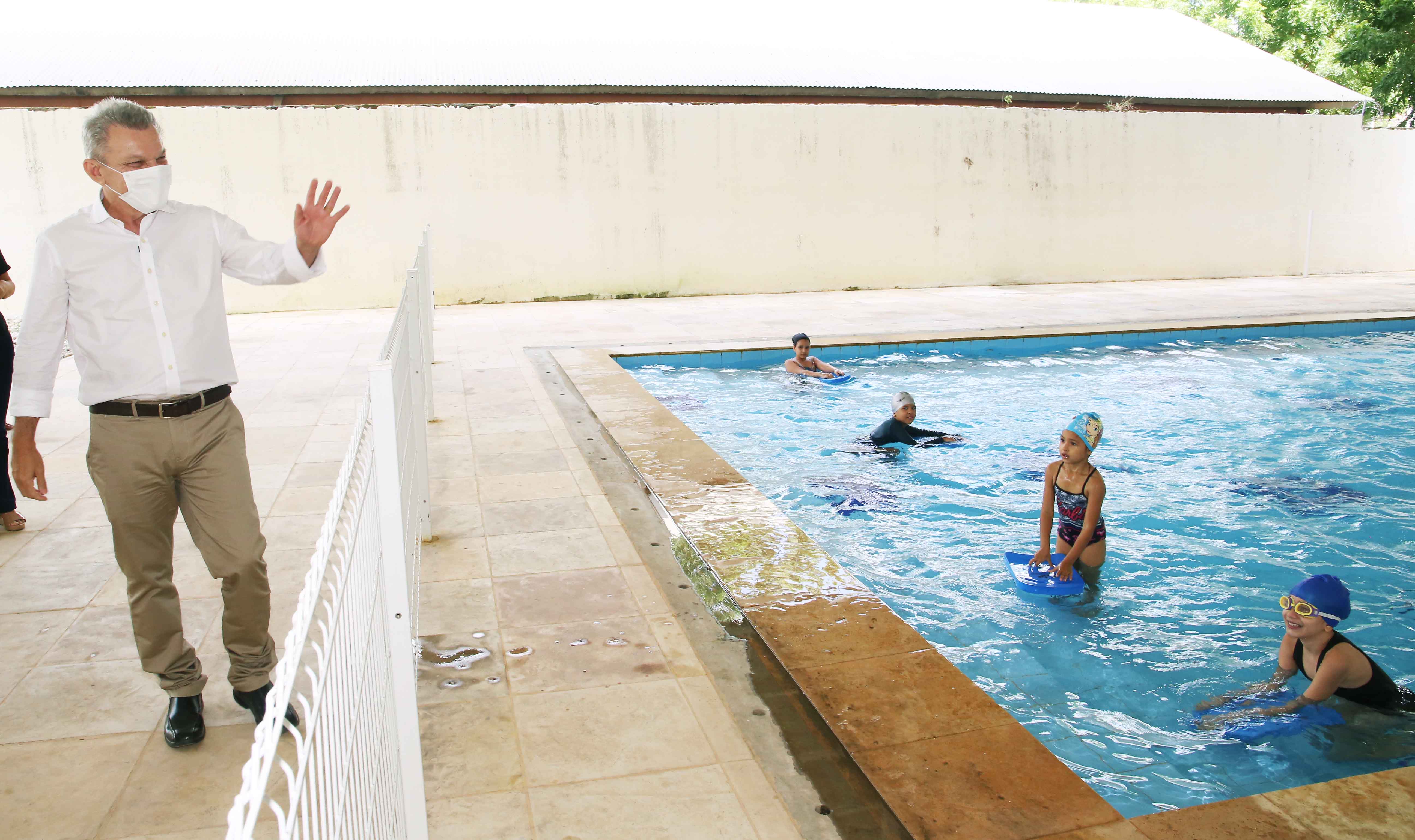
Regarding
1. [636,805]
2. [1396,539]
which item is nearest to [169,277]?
[636,805]

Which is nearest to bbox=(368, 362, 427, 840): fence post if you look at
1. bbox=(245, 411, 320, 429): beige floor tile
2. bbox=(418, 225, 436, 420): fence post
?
bbox=(418, 225, 436, 420): fence post

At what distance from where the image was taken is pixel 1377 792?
2.52 meters

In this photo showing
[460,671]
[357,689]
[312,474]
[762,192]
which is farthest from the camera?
[762,192]

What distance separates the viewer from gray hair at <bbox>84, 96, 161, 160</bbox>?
8.23ft

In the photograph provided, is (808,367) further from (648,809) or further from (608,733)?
(648,809)

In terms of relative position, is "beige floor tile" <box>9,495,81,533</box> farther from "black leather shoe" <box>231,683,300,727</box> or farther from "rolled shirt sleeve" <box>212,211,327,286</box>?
"rolled shirt sleeve" <box>212,211,327,286</box>

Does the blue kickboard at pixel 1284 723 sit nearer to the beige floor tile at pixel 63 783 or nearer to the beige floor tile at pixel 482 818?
the beige floor tile at pixel 482 818

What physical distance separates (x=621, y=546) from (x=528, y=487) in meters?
1.03

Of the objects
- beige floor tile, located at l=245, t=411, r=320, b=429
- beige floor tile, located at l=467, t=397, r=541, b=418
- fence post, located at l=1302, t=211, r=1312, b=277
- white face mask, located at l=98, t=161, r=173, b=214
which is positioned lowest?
beige floor tile, located at l=467, t=397, r=541, b=418


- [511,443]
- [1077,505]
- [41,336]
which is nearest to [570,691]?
[41,336]

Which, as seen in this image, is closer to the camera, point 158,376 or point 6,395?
point 158,376

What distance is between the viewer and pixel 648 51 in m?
17.0

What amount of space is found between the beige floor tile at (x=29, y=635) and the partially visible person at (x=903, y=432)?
16.6 feet

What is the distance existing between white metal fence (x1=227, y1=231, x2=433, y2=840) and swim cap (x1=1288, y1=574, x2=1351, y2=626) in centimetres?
301
